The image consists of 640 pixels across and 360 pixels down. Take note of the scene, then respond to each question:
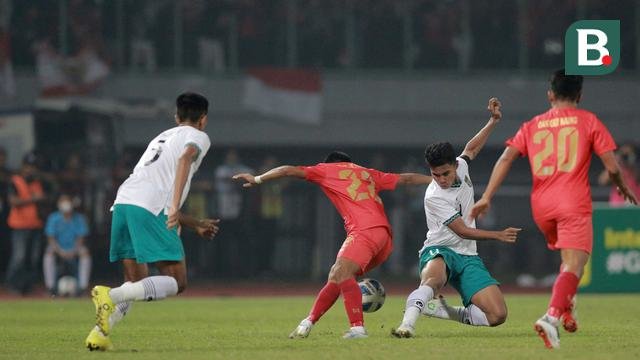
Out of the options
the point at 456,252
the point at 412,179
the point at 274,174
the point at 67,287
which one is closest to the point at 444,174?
the point at 412,179

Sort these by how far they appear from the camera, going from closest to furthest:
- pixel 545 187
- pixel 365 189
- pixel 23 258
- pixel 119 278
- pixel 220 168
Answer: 1. pixel 545 187
2. pixel 365 189
3. pixel 23 258
4. pixel 119 278
5. pixel 220 168

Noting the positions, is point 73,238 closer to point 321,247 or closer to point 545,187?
point 321,247

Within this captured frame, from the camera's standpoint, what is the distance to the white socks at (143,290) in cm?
994

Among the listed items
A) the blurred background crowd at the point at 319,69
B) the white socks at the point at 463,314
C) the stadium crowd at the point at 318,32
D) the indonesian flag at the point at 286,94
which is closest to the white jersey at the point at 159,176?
the white socks at the point at 463,314

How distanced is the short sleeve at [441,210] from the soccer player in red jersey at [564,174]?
170cm

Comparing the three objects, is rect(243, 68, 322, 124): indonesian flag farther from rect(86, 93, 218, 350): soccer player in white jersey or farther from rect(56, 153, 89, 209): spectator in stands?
rect(86, 93, 218, 350): soccer player in white jersey

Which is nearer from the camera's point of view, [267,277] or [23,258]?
[23,258]

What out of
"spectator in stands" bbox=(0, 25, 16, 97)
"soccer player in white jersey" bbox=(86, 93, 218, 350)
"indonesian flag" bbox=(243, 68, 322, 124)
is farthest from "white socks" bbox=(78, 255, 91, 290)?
"soccer player in white jersey" bbox=(86, 93, 218, 350)

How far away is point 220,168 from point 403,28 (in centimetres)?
608

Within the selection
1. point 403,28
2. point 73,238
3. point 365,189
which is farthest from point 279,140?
point 365,189

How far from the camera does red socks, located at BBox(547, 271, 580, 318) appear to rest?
9602 mm

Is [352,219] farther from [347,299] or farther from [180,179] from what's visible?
[180,179]

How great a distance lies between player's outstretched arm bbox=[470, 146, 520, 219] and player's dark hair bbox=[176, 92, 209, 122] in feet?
7.10

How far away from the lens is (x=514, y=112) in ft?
97.8
